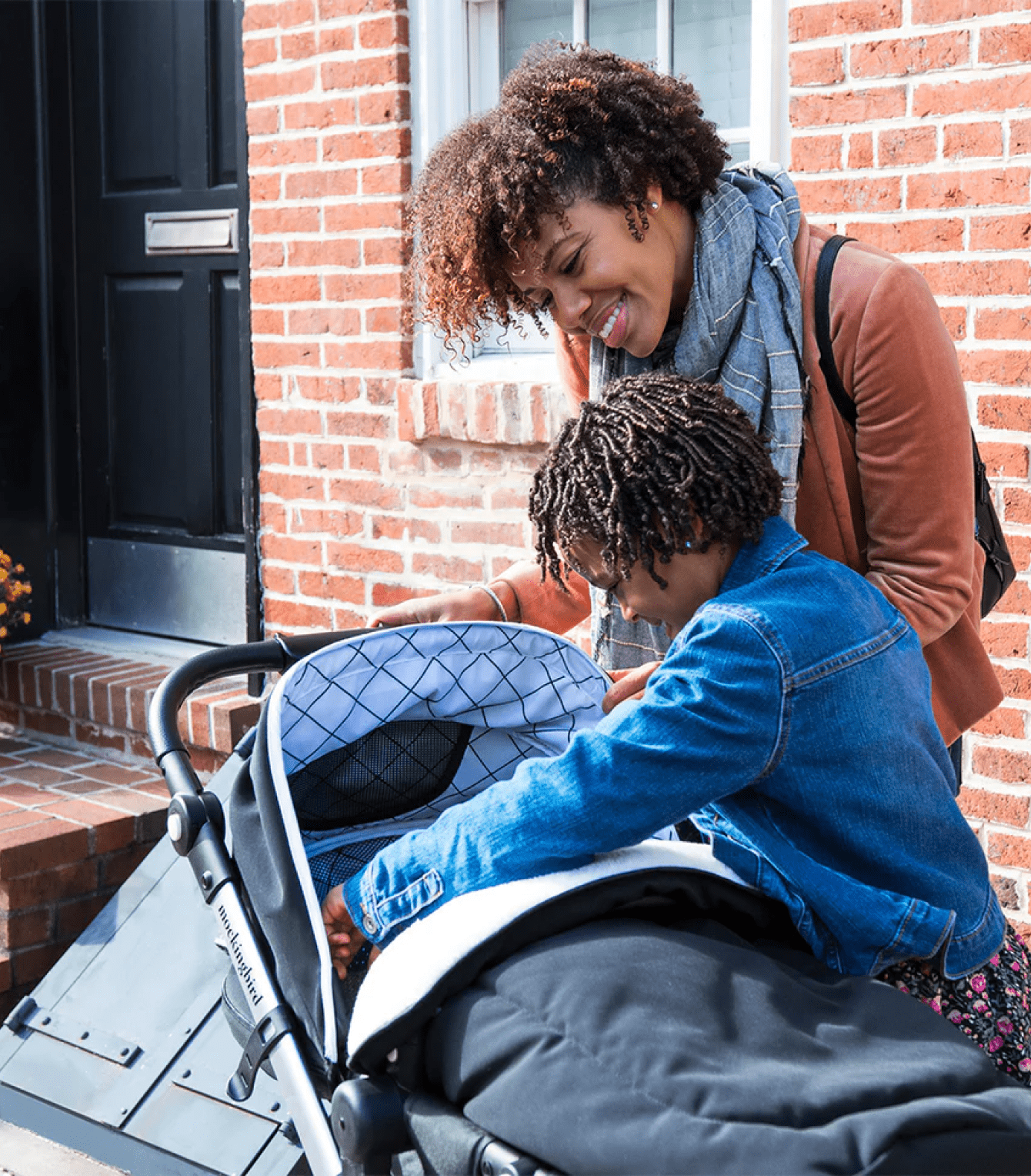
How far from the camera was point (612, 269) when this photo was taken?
2164 mm

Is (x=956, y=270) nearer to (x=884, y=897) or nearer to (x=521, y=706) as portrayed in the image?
(x=521, y=706)

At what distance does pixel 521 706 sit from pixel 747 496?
602mm

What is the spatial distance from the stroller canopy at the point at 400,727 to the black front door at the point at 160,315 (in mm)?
2457

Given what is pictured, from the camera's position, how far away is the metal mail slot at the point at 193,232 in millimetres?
4652

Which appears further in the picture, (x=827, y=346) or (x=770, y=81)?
(x=770, y=81)

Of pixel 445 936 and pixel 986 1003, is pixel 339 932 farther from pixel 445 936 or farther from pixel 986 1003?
pixel 986 1003

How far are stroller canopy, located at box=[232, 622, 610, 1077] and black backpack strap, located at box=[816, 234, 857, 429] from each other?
53cm

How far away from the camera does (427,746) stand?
2352 millimetres

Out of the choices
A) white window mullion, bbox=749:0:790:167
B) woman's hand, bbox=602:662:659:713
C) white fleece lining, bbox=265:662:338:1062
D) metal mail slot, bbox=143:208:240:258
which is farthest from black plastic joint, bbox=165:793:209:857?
metal mail slot, bbox=143:208:240:258

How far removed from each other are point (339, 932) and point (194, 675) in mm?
516

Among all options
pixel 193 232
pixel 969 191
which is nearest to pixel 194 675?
pixel 969 191

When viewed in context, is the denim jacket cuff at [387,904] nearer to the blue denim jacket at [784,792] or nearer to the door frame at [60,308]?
the blue denim jacket at [784,792]

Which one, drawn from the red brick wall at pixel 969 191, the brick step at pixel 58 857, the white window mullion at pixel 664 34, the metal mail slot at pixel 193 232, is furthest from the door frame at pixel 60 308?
the red brick wall at pixel 969 191

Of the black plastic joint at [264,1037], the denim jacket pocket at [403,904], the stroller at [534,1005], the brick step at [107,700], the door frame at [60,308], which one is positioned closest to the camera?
the stroller at [534,1005]
